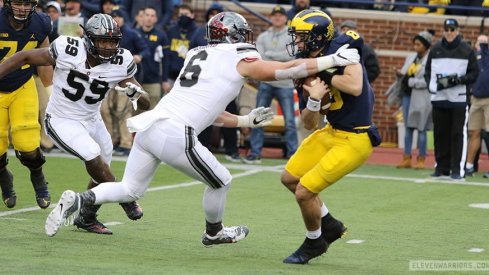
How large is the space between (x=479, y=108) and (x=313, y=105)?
7.79 m

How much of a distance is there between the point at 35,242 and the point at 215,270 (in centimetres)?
161

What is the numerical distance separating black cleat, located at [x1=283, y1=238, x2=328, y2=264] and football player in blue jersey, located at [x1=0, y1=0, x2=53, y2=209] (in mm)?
3127

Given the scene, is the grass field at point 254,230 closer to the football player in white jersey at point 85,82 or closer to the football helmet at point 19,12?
the football player in white jersey at point 85,82

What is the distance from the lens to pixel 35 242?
26.2 ft

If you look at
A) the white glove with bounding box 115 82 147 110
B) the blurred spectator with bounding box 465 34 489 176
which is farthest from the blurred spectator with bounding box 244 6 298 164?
the white glove with bounding box 115 82 147 110

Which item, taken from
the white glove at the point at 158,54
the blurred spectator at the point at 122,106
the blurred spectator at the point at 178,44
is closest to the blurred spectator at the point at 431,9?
the blurred spectator at the point at 178,44

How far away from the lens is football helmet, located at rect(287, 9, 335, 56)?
24.8 ft

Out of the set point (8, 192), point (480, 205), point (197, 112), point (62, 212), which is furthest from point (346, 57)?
point (480, 205)

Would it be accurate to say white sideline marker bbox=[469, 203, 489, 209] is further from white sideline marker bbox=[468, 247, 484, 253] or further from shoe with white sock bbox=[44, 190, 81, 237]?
shoe with white sock bbox=[44, 190, 81, 237]

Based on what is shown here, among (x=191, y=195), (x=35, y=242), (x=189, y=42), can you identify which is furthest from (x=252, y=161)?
(x=35, y=242)

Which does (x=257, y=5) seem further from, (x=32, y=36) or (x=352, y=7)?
(x=32, y=36)

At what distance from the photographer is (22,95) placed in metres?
9.84

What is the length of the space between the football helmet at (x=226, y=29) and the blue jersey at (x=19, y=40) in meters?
2.66

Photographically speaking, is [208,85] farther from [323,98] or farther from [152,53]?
[152,53]
